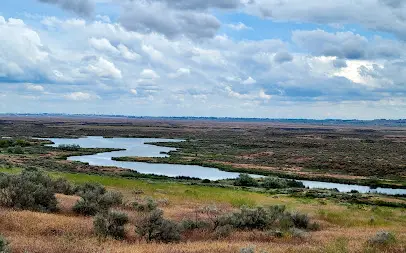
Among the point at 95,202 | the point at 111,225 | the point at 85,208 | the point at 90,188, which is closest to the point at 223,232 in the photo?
the point at 111,225

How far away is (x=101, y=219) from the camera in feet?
51.4

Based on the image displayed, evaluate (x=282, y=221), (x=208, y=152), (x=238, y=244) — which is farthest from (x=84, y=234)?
(x=208, y=152)

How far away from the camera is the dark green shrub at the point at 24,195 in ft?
61.0

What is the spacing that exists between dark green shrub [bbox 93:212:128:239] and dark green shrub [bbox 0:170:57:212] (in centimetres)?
456

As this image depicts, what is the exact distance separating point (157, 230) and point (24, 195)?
664cm

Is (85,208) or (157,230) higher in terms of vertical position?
(157,230)

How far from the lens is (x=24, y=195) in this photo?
61.2 ft

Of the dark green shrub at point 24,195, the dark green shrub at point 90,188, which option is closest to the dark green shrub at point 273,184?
the dark green shrub at point 90,188

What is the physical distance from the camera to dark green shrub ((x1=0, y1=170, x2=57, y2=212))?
18594mm

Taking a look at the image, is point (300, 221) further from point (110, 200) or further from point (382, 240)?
point (110, 200)

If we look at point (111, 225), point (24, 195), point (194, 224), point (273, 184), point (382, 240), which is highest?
point (24, 195)

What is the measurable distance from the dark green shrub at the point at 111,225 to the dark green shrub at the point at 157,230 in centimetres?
63

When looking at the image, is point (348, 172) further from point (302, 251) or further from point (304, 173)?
point (302, 251)

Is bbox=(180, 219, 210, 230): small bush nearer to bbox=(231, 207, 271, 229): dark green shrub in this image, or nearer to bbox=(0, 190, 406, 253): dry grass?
bbox=(0, 190, 406, 253): dry grass
